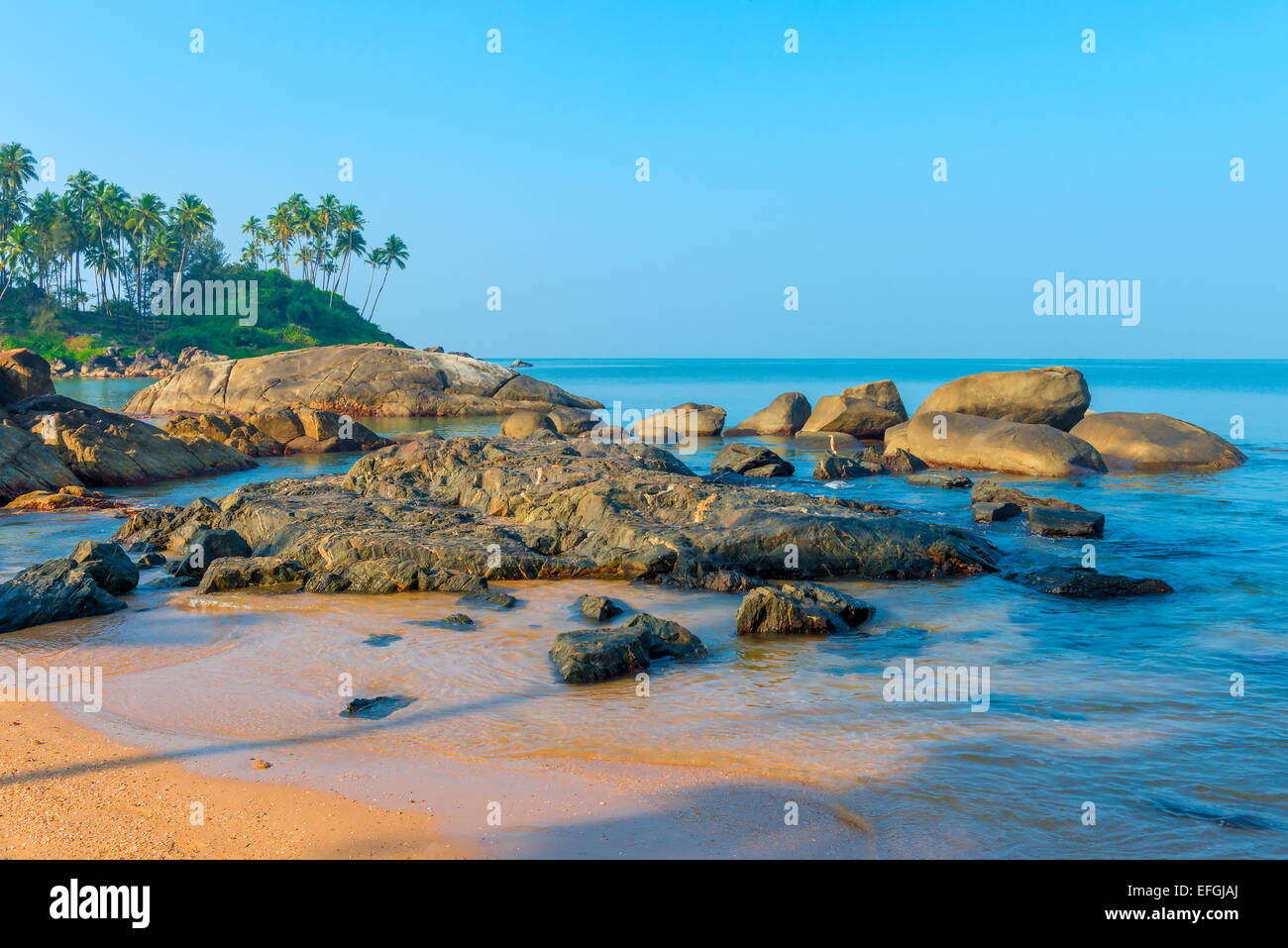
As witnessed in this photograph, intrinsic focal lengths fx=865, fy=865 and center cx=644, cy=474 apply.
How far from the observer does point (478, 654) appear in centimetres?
725

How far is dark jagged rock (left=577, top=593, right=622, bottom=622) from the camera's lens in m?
8.33

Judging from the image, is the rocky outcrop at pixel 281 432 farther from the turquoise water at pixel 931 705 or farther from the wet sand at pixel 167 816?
the wet sand at pixel 167 816

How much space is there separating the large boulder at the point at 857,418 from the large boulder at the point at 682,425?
389cm

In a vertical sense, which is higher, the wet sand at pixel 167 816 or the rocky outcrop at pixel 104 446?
the rocky outcrop at pixel 104 446

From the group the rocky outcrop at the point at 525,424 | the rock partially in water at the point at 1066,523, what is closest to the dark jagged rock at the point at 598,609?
the rock partially in water at the point at 1066,523

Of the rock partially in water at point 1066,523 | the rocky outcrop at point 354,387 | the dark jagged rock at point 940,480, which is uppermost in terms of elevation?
the rocky outcrop at point 354,387

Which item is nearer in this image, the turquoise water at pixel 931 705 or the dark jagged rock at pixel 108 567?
the turquoise water at pixel 931 705

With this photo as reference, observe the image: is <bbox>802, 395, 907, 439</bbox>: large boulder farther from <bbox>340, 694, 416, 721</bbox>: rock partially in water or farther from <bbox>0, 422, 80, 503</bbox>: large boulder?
<bbox>340, 694, 416, 721</bbox>: rock partially in water

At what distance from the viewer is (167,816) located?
432 centimetres

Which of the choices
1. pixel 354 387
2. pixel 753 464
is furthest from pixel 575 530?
pixel 354 387

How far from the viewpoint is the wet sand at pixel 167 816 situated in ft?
13.1
